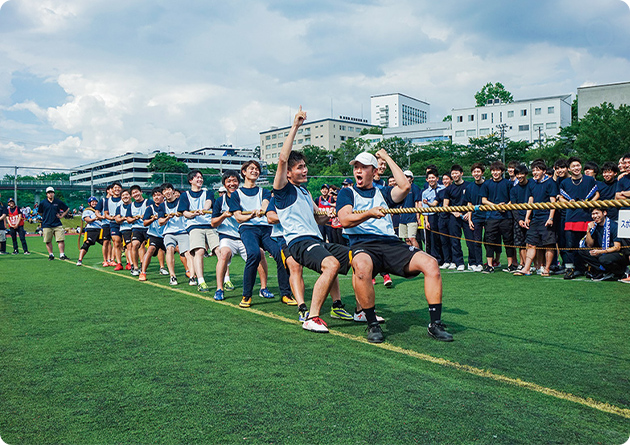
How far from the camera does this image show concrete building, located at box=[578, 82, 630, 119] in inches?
2252

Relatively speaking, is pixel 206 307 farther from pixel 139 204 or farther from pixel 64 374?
pixel 139 204

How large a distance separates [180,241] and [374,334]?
18.6 ft

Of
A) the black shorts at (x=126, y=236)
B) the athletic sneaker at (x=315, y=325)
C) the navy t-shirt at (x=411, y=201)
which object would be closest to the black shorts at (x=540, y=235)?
the navy t-shirt at (x=411, y=201)

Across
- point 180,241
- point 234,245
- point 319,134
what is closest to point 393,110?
point 319,134

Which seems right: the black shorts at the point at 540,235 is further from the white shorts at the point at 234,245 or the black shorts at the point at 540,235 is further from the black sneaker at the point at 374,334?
the black sneaker at the point at 374,334

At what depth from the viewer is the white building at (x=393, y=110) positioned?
158775mm

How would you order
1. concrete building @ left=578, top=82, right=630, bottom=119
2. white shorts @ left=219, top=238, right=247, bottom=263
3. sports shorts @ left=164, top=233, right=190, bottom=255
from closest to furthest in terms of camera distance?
white shorts @ left=219, top=238, right=247, bottom=263 → sports shorts @ left=164, top=233, right=190, bottom=255 → concrete building @ left=578, top=82, right=630, bottom=119

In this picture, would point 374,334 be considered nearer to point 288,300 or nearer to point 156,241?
point 288,300

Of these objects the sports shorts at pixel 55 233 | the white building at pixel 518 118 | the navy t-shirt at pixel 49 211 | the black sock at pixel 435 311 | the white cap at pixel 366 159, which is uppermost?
the white building at pixel 518 118

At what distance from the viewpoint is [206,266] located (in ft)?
42.1

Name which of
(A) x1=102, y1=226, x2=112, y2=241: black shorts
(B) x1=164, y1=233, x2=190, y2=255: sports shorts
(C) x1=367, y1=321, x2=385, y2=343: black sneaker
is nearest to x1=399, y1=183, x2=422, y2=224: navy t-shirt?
(C) x1=367, y1=321, x2=385, y2=343: black sneaker

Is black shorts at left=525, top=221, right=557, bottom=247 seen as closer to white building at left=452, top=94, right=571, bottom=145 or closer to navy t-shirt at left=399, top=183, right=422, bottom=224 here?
navy t-shirt at left=399, top=183, right=422, bottom=224

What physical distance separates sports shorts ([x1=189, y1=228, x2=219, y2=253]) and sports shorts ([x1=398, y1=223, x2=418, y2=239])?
14.6 feet

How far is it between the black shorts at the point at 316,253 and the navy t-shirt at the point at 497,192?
591cm
